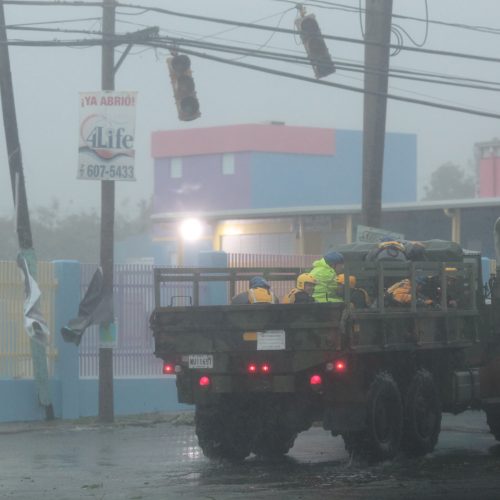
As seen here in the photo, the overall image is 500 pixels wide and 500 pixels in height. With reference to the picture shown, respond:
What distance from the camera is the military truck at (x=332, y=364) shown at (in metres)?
12.4

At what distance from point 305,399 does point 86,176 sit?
6.17 m

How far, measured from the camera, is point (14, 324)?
1802cm

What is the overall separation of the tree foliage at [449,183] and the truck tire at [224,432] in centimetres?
9345

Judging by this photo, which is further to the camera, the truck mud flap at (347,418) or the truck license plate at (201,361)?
the truck license plate at (201,361)

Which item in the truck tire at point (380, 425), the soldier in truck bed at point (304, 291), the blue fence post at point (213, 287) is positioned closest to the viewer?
the truck tire at point (380, 425)

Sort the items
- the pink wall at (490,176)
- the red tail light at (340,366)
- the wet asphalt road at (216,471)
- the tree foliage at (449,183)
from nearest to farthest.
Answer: the wet asphalt road at (216,471), the red tail light at (340,366), the pink wall at (490,176), the tree foliage at (449,183)

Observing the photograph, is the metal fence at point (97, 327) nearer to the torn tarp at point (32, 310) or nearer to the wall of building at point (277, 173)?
the torn tarp at point (32, 310)

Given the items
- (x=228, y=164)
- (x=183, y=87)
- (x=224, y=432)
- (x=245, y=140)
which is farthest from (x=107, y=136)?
(x=228, y=164)

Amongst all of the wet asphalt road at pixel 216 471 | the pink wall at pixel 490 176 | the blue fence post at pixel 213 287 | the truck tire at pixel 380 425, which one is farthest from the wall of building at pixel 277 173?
the truck tire at pixel 380 425

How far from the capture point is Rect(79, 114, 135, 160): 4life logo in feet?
57.9

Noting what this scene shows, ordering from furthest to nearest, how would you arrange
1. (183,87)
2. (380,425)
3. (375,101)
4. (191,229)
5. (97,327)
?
1. (191,229)
2. (97,327)
3. (375,101)
4. (183,87)
5. (380,425)

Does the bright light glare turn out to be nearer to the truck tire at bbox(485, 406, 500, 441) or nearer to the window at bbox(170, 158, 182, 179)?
the window at bbox(170, 158, 182, 179)

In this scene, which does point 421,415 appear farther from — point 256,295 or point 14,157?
point 14,157

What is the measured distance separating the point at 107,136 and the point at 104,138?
2.0 inches
